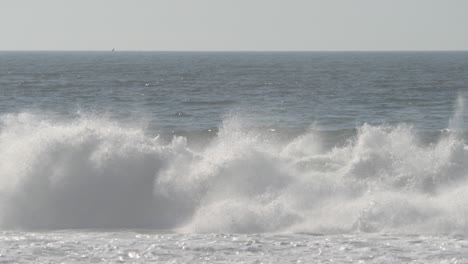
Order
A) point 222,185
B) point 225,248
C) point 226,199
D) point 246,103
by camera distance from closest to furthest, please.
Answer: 1. point 225,248
2. point 226,199
3. point 222,185
4. point 246,103

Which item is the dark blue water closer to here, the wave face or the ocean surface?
the ocean surface

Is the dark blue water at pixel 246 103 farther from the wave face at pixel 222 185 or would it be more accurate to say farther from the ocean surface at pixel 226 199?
the wave face at pixel 222 185

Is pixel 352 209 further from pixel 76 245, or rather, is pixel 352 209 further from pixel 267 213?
pixel 76 245

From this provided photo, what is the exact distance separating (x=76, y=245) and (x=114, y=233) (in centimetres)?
108

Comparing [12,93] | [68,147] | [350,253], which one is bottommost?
[350,253]

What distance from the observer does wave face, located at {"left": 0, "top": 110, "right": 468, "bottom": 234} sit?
12.8 m

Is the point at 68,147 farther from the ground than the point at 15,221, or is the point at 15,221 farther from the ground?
the point at 68,147

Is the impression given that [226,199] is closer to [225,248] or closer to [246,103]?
[225,248]

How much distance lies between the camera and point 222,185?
1460cm

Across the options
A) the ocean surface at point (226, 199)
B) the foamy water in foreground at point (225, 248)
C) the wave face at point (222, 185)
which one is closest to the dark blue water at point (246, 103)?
the ocean surface at point (226, 199)

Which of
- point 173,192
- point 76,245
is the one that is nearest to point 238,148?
point 173,192

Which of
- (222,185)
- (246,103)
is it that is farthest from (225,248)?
(246,103)

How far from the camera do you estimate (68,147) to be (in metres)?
15.4

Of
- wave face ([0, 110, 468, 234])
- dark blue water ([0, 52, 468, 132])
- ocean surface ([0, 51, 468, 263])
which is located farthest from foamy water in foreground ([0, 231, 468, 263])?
dark blue water ([0, 52, 468, 132])
